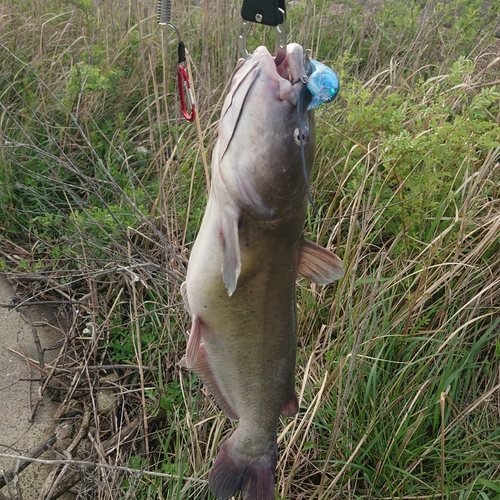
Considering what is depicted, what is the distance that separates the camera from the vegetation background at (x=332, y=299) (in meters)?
2.42

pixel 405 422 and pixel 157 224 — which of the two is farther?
pixel 157 224

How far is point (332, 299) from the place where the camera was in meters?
2.79

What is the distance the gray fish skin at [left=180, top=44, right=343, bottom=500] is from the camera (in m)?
1.32

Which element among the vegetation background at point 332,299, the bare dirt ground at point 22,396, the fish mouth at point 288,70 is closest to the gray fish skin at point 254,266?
the fish mouth at point 288,70

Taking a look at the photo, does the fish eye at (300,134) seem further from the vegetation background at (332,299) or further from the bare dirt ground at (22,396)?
the bare dirt ground at (22,396)

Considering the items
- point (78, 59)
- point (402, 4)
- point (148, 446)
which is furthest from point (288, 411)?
point (402, 4)

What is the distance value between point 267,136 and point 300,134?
0.24 feet

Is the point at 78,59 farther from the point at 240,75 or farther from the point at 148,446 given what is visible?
the point at 240,75

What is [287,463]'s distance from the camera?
2.51 metres

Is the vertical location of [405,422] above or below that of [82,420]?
above

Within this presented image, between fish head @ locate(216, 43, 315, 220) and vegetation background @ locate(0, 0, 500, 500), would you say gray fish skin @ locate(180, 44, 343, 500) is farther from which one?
vegetation background @ locate(0, 0, 500, 500)

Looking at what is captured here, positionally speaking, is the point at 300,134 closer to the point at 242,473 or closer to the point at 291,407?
A: the point at 291,407

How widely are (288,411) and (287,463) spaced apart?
956 millimetres

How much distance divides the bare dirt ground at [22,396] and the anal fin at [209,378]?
1.11 m
